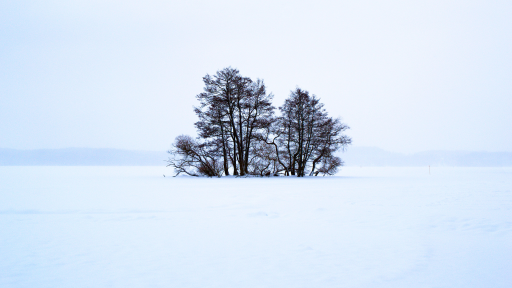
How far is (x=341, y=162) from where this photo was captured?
3150cm

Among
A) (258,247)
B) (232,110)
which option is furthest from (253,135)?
(258,247)

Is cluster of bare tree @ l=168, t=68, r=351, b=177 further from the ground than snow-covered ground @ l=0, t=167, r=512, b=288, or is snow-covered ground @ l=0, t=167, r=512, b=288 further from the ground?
cluster of bare tree @ l=168, t=68, r=351, b=177

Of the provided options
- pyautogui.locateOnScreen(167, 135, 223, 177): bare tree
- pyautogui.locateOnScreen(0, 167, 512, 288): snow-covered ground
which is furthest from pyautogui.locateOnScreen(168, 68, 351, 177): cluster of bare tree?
pyautogui.locateOnScreen(0, 167, 512, 288): snow-covered ground

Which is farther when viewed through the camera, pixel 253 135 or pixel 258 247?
pixel 253 135

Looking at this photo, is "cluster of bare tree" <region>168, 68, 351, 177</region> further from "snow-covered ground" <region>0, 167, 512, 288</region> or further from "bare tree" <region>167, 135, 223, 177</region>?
"snow-covered ground" <region>0, 167, 512, 288</region>

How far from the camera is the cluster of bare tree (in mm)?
29359

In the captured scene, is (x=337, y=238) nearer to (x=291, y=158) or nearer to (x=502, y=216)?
(x=502, y=216)

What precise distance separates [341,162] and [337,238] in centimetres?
2658

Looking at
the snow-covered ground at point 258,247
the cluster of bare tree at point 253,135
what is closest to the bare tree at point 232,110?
the cluster of bare tree at point 253,135

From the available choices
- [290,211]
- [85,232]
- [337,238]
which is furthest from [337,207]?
[85,232]

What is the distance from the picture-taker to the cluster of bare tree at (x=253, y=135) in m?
29.4

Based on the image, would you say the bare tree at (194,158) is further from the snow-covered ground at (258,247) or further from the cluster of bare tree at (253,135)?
the snow-covered ground at (258,247)

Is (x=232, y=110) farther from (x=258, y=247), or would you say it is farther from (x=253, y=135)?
(x=258, y=247)

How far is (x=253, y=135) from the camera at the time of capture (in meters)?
30.2
